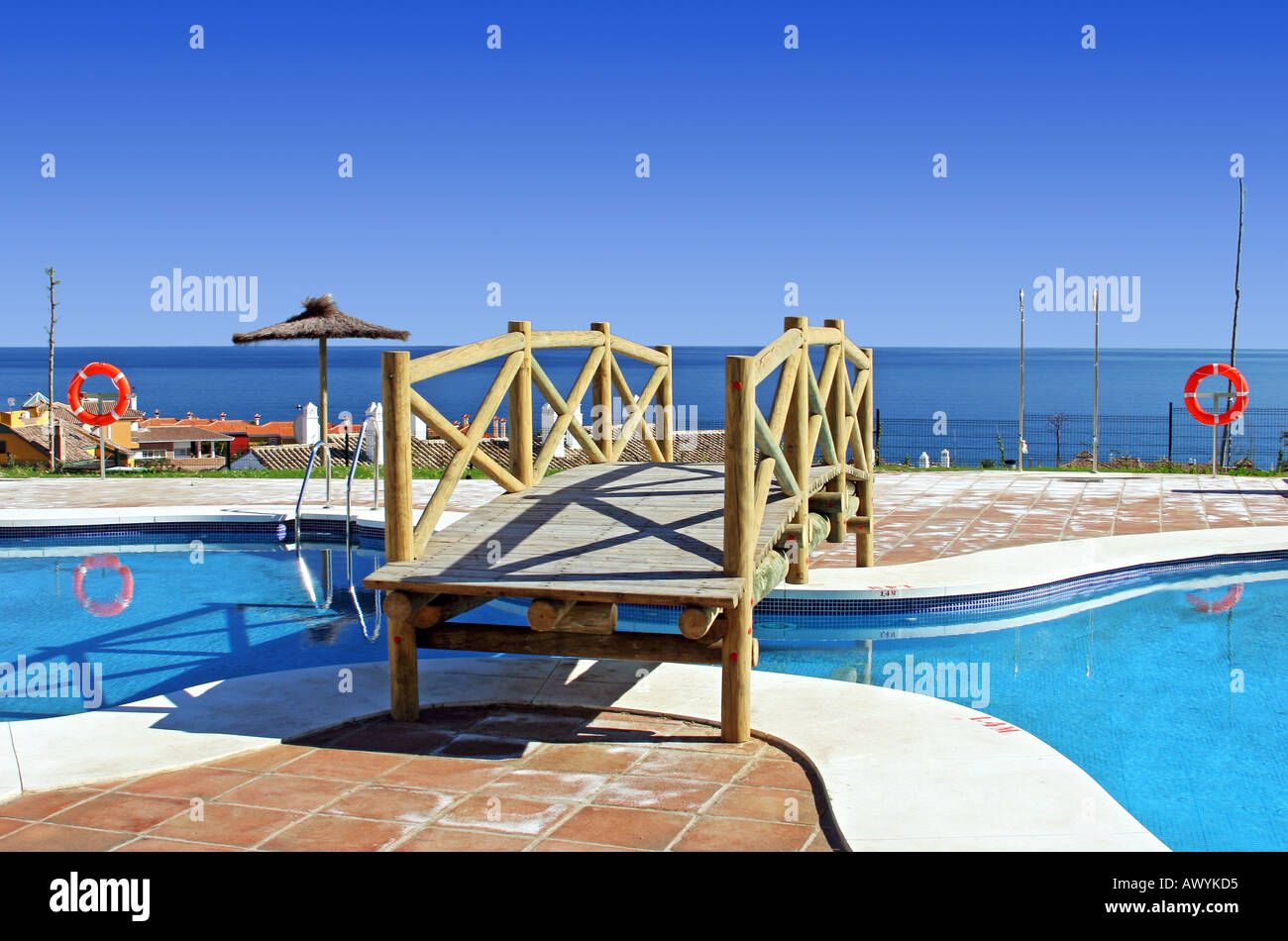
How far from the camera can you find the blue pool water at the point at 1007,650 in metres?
5.77

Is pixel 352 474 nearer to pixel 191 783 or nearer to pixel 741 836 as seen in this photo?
pixel 191 783

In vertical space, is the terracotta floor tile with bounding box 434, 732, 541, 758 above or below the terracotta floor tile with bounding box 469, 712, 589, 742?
below

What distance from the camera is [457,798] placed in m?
4.70

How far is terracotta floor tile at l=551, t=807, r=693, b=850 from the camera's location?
4.25 m

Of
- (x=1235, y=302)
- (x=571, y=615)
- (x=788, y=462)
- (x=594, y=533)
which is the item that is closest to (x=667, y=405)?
(x=788, y=462)

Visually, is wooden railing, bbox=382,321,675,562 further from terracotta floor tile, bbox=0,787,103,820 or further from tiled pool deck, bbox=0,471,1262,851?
terracotta floor tile, bbox=0,787,103,820

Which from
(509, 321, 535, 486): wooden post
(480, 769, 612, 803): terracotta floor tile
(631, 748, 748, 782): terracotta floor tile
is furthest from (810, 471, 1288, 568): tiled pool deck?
(480, 769, 612, 803): terracotta floor tile

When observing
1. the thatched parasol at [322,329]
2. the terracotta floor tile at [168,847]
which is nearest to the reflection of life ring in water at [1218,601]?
the terracotta floor tile at [168,847]

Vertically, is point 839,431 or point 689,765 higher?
point 839,431

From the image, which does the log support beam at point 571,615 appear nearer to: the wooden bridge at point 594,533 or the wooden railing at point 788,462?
the wooden bridge at point 594,533

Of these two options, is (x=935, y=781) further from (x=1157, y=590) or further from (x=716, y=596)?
(x=1157, y=590)

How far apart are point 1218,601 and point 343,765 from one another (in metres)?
7.85

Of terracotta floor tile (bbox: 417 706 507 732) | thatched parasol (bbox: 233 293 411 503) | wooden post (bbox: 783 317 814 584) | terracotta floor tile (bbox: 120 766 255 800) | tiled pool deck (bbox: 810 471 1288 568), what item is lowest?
terracotta floor tile (bbox: 120 766 255 800)

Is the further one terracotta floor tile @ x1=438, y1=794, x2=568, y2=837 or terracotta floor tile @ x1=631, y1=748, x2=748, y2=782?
terracotta floor tile @ x1=631, y1=748, x2=748, y2=782
